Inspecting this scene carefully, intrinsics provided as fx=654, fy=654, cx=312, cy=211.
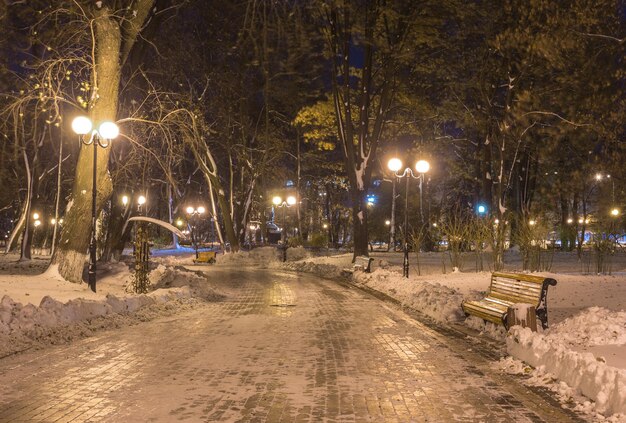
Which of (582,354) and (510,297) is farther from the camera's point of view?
(510,297)

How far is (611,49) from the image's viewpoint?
12227 mm

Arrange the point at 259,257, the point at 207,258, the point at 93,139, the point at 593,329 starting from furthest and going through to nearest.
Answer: the point at 259,257 → the point at 207,258 → the point at 93,139 → the point at 593,329

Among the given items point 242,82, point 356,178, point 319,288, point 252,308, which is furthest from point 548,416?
point 242,82

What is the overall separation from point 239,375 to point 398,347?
10.2 ft

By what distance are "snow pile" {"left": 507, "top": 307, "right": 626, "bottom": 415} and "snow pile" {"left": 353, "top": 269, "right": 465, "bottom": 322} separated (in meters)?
3.35

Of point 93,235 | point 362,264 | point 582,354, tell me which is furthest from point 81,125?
point 362,264

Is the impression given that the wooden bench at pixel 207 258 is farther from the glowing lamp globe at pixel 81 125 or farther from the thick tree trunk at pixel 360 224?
the glowing lamp globe at pixel 81 125

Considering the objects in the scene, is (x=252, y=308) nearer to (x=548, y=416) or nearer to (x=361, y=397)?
(x=361, y=397)

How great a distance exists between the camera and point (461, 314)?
1347 centimetres

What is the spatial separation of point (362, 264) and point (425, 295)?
10807 millimetres

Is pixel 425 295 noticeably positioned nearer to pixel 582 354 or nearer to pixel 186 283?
pixel 186 283

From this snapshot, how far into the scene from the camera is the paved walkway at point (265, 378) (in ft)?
21.2

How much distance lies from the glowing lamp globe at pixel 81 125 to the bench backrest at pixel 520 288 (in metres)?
10.2

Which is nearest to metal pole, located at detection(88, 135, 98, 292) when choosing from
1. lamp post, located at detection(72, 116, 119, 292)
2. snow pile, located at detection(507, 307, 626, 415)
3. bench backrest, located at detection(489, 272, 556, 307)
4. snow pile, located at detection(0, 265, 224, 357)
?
lamp post, located at detection(72, 116, 119, 292)
